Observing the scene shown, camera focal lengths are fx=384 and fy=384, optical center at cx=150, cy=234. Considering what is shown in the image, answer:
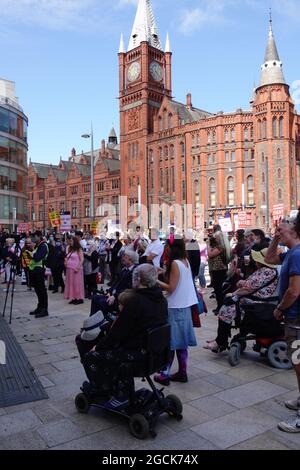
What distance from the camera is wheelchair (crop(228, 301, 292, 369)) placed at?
18.2 ft

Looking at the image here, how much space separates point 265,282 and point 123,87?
69638mm

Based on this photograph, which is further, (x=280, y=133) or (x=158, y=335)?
(x=280, y=133)

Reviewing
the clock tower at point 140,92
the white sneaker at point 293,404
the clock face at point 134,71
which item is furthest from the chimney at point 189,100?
the white sneaker at point 293,404

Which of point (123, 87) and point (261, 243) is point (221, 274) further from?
point (123, 87)

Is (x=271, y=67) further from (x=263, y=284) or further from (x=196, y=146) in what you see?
(x=263, y=284)

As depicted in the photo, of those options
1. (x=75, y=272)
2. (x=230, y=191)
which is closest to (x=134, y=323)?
(x=75, y=272)

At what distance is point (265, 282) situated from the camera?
18.5 feet

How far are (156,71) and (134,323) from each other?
70505 mm

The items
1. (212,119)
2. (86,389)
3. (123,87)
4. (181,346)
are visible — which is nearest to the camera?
(86,389)

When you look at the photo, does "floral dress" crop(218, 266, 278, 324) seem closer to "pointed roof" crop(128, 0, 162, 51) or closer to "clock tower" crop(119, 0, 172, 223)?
"clock tower" crop(119, 0, 172, 223)

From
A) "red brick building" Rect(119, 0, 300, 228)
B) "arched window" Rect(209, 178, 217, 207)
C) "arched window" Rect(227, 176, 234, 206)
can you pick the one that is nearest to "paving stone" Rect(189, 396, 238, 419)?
"red brick building" Rect(119, 0, 300, 228)

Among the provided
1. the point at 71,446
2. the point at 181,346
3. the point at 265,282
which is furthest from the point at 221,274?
the point at 71,446

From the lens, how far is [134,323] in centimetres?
373

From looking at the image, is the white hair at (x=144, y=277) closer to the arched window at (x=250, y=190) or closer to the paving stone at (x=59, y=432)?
the paving stone at (x=59, y=432)
